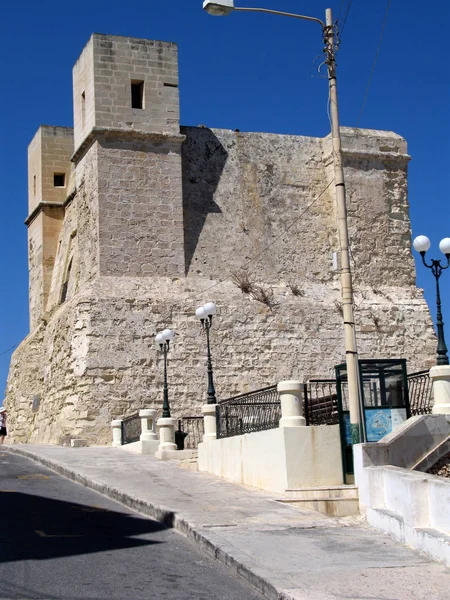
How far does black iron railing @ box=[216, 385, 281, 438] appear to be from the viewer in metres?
14.3

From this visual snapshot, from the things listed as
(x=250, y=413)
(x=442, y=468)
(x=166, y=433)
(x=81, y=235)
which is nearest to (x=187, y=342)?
(x=81, y=235)

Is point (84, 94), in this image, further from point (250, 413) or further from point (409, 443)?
point (409, 443)

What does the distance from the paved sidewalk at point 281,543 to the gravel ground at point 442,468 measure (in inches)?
60.0

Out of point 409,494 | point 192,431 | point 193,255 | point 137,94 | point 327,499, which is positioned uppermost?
point 137,94

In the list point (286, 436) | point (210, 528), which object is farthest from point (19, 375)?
point (210, 528)

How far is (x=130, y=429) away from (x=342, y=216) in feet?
39.9

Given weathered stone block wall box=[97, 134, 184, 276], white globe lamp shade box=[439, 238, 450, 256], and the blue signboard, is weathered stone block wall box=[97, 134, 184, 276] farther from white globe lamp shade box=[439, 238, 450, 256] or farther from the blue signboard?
the blue signboard

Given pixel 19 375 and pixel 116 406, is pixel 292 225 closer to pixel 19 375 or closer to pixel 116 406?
pixel 116 406

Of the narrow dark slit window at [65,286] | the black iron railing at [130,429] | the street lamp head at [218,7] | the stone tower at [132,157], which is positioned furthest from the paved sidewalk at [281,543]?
the narrow dark slit window at [65,286]

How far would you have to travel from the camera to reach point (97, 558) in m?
8.34

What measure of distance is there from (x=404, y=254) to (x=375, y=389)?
16.5 metres

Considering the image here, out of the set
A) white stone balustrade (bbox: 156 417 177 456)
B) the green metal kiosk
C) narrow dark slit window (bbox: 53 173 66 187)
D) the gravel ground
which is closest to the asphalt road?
the green metal kiosk

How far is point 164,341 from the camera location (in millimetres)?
20922

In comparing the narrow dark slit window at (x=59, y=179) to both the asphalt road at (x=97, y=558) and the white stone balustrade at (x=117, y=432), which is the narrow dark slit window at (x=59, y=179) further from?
the asphalt road at (x=97, y=558)
